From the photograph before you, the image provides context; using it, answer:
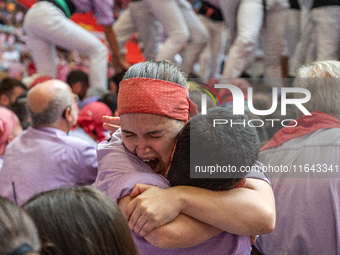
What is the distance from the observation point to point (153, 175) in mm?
913

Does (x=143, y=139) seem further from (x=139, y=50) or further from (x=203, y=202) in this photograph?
(x=139, y=50)

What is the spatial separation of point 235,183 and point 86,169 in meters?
1.05

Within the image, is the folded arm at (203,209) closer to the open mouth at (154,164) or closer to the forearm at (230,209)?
the forearm at (230,209)

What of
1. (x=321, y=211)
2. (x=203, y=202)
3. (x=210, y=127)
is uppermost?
(x=210, y=127)

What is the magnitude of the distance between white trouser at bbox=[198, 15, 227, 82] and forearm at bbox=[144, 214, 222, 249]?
9.67 ft

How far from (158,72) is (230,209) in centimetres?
42

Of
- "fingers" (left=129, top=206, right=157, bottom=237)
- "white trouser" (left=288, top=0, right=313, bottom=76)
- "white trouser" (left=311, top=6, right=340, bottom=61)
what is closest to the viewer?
"fingers" (left=129, top=206, right=157, bottom=237)

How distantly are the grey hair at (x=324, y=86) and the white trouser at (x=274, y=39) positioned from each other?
5.90 ft

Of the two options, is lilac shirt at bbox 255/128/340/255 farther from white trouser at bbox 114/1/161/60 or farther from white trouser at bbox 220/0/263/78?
white trouser at bbox 114/1/161/60

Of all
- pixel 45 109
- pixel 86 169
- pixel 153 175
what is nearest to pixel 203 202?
pixel 153 175


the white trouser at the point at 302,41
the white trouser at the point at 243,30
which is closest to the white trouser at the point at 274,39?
the white trouser at the point at 243,30

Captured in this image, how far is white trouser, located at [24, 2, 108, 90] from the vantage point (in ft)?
9.60

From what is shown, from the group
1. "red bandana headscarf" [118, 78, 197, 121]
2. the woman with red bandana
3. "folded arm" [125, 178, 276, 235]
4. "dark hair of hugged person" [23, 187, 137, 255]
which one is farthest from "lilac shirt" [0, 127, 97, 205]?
"dark hair of hugged person" [23, 187, 137, 255]

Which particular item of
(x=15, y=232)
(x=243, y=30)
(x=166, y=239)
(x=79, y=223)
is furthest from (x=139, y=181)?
(x=243, y=30)
